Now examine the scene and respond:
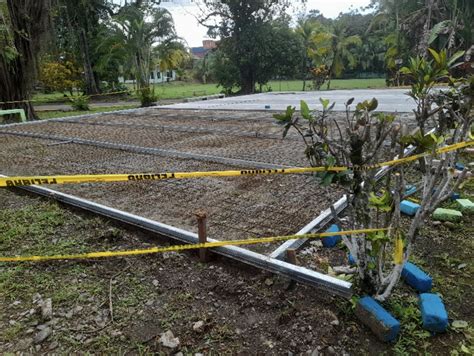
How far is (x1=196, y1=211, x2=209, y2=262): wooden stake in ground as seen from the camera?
230cm

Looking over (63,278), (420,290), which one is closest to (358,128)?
(420,290)

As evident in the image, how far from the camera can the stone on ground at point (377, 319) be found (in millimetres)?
1651

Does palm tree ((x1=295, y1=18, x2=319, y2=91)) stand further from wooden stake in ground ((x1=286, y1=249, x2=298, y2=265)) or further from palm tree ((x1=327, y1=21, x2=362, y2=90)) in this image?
wooden stake in ground ((x1=286, y1=249, x2=298, y2=265))

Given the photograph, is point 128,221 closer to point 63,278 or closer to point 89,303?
point 63,278

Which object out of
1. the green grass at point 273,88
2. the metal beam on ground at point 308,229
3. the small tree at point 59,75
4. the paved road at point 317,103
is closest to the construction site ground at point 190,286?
the metal beam on ground at point 308,229

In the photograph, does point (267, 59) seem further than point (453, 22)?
Yes

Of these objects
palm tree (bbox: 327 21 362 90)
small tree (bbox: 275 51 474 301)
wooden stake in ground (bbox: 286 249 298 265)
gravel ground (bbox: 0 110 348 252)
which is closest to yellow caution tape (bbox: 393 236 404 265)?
small tree (bbox: 275 51 474 301)

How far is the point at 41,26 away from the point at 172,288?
10479 mm

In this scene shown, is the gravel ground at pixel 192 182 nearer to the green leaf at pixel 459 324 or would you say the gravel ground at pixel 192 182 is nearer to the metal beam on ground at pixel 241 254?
the metal beam on ground at pixel 241 254

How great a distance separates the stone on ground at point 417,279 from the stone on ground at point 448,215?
36.6 inches

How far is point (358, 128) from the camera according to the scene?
5.60ft

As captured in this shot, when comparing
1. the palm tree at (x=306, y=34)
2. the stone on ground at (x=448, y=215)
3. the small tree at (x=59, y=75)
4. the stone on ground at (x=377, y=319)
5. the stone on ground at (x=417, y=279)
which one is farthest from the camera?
the palm tree at (x=306, y=34)

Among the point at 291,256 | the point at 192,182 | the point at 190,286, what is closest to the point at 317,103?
the point at 192,182

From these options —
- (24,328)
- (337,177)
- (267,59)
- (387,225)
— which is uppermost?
(267,59)
